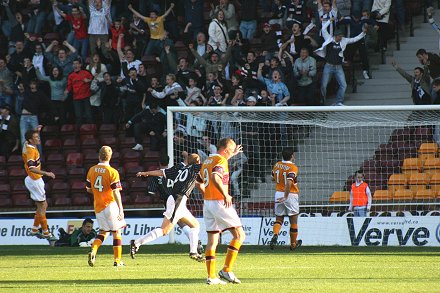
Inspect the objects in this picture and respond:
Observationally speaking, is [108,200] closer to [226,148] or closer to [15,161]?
[226,148]

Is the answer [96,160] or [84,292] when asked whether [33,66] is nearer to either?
[96,160]

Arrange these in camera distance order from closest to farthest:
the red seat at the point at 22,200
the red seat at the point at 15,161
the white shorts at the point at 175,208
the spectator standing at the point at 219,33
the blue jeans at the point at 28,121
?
the white shorts at the point at 175,208 < the red seat at the point at 22,200 < the spectator standing at the point at 219,33 < the blue jeans at the point at 28,121 < the red seat at the point at 15,161

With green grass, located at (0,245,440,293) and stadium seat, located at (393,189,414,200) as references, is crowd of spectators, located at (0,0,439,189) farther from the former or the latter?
green grass, located at (0,245,440,293)

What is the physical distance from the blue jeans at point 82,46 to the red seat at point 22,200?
4506 mm

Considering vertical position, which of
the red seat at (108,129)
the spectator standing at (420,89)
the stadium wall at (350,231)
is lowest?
the stadium wall at (350,231)

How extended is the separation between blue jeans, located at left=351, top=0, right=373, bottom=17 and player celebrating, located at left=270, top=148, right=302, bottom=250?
812 cm

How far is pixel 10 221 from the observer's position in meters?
25.8

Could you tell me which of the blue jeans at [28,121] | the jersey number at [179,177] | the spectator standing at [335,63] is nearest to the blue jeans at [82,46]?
the blue jeans at [28,121]

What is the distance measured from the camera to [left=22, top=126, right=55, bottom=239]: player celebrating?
23.1 metres

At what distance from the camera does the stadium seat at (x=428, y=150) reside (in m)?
23.3

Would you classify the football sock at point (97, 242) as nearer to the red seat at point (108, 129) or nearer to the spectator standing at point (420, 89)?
the spectator standing at point (420, 89)

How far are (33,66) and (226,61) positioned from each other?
5.88 metres

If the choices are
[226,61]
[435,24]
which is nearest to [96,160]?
[226,61]

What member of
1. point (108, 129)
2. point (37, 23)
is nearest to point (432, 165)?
point (108, 129)
